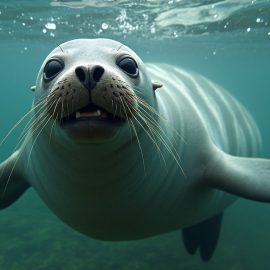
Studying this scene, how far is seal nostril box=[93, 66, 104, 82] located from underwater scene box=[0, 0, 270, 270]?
1.94 feet

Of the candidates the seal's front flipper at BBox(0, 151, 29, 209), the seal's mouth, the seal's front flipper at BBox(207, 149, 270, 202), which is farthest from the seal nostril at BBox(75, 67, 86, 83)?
the seal's front flipper at BBox(0, 151, 29, 209)

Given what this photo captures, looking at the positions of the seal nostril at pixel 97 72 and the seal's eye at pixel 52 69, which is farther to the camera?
the seal's eye at pixel 52 69

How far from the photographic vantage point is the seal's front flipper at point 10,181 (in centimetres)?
437

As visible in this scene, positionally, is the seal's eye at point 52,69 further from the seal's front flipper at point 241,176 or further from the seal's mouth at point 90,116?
the seal's front flipper at point 241,176

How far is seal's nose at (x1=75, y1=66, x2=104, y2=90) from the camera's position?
7.24 feet

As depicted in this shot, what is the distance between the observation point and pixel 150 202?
3.41 meters

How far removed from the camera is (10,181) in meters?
4.54

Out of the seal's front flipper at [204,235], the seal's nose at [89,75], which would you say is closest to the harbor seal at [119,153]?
the seal's nose at [89,75]

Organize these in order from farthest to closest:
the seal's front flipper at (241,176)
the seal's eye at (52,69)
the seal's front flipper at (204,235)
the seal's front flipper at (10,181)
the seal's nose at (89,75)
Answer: the seal's front flipper at (204,235)
the seal's front flipper at (10,181)
the seal's front flipper at (241,176)
the seal's eye at (52,69)
the seal's nose at (89,75)

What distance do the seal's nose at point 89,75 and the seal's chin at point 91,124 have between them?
5.0 inches

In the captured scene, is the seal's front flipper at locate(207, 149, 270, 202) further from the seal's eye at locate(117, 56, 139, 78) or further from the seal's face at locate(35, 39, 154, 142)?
the seal's face at locate(35, 39, 154, 142)

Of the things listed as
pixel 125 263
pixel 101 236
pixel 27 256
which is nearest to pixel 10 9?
pixel 27 256

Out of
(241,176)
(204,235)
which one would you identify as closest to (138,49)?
(204,235)

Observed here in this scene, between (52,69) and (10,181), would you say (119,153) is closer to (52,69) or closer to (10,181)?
(52,69)
